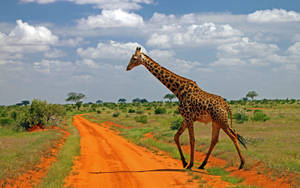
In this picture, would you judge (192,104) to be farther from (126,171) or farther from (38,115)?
(38,115)

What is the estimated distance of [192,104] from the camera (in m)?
12.9

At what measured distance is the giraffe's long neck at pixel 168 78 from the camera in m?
13.6

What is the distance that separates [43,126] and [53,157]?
18197 mm

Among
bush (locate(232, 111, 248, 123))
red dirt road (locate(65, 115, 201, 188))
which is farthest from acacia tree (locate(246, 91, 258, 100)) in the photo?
red dirt road (locate(65, 115, 201, 188))

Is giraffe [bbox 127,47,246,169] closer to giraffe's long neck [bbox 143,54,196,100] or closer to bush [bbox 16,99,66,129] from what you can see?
giraffe's long neck [bbox 143,54,196,100]

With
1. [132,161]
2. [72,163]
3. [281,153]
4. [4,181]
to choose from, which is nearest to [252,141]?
[281,153]

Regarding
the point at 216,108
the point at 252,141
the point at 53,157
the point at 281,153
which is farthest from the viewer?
the point at 252,141

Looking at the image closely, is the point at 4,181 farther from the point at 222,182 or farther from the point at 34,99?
the point at 34,99

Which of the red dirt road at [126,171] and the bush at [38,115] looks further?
the bush at [38,115]

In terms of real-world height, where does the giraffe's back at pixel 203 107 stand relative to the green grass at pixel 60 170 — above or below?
above

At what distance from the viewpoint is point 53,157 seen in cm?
1712

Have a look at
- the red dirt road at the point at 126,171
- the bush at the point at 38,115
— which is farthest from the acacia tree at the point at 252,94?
the red dirt road at the point at 126,171

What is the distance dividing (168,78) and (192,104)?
5.73 ft

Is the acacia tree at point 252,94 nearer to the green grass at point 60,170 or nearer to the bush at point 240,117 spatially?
the bush at point 240,117
